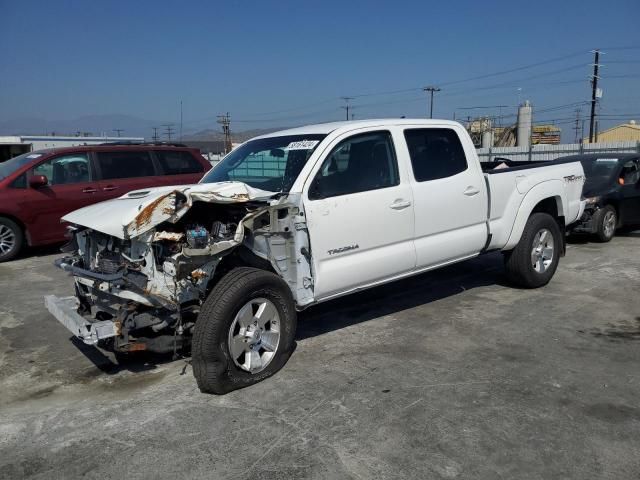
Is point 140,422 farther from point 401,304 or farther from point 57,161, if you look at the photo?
point 57,161

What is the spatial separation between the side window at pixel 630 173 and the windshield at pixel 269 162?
7.57 m

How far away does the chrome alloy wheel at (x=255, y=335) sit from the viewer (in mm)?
4098

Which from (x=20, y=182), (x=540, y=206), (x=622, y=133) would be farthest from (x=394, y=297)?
(x=622, y=133)

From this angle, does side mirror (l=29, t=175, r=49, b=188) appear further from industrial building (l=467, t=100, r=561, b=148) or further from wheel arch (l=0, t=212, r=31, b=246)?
industrial building (l=467, t=100, r=561, b=148)

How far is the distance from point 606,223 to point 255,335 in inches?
315

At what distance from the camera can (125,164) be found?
1014 centimetres

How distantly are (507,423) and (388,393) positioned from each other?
2.74 feet

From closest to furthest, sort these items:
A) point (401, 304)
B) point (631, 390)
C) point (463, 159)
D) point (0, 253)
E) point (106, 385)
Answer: point (631, 390) → point (106, 385) → point (463, 159) → point (401, 304) → point (0, 253)

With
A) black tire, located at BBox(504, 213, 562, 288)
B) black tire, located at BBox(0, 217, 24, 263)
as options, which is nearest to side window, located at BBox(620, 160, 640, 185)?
black tire, located at BBox(504, 213, 562, 288)

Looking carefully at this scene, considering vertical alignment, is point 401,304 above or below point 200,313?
below

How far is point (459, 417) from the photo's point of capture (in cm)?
362

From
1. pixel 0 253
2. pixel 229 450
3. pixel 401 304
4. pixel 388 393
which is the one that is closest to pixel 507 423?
pixel 388 393

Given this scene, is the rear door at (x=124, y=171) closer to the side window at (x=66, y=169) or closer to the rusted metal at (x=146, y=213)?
the side window at (x=66, y=169)

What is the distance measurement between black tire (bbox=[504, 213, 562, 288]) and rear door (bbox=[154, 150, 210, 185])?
20.9 ft
